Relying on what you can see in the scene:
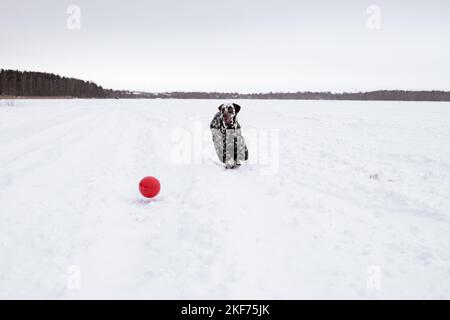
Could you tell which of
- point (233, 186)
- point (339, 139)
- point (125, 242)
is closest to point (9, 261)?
point (125, 242)

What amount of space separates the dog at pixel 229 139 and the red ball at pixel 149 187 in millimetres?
3361

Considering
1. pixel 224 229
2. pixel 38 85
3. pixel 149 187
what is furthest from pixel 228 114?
pixel 38 85

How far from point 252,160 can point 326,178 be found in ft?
9.03

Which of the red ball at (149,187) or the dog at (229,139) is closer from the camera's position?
the red ball at (149,187)

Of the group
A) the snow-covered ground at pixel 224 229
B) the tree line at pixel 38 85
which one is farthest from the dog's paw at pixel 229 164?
the tree line at pixel 38 85

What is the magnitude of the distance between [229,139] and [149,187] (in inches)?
153

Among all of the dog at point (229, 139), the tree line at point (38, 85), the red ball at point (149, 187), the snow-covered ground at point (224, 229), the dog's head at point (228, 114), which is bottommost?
the snow-covered ground at point (224, 229)

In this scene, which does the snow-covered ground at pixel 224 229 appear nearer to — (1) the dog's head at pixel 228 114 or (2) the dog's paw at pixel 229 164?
(2) the dog's paw at pixel 229 164

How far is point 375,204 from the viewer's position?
6512 mm

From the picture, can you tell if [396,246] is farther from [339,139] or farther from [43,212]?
[339,139]

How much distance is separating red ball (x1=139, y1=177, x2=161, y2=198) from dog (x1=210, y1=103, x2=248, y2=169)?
3.36 m

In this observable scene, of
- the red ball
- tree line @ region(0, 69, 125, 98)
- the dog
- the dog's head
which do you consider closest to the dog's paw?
the dog

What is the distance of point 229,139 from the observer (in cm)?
991

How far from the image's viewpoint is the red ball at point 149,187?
6.48 meters
